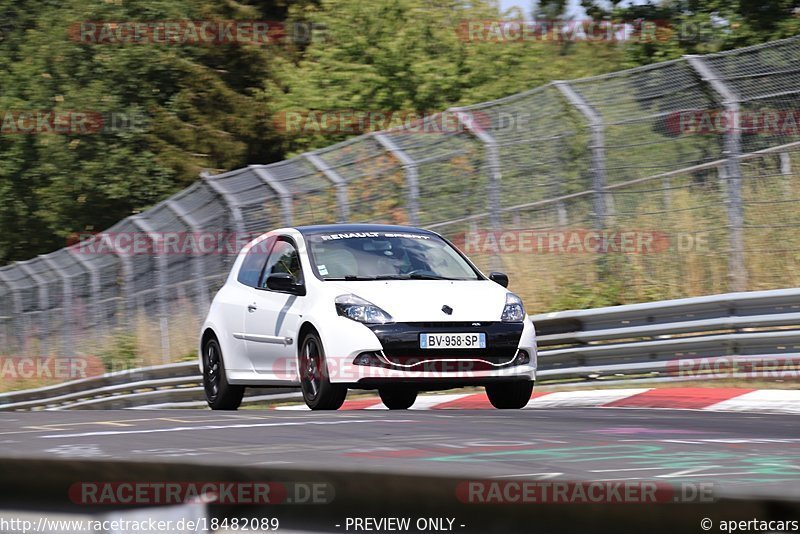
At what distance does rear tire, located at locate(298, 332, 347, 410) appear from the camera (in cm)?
973

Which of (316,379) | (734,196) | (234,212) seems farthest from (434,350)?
(234,212)

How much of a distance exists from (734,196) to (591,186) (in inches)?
74.3

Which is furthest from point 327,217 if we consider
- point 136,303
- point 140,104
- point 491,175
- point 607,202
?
Result: point 140,104

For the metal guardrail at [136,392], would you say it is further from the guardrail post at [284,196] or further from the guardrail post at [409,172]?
the guardrail post at [409,172]

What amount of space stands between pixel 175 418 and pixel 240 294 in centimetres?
310

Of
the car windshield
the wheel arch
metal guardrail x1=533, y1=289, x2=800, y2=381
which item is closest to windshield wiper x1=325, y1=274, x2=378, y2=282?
the car windshield

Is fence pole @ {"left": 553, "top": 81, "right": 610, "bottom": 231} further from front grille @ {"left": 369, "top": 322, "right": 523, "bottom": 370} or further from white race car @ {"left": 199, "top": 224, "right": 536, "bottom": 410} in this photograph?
front grille @ {"left": 369, "top": 322, "right": 523, "bottom": 370}

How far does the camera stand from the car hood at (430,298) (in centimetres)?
964

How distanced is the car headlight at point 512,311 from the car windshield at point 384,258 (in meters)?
0.65

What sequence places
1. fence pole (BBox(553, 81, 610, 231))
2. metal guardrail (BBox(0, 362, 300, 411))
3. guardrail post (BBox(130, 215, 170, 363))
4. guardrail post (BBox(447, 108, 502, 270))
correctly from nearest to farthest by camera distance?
fence pole (BBox(553, 81, 610, 231)) < guardrail post (BBox(447, 108, 502, 270)) < metal guardrail (BBox(0, 362, 300, 411)) < guardrail post (BBox(130, 215, 170, 363))

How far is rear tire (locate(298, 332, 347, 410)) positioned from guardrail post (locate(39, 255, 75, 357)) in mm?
14477

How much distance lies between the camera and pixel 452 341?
9.64m

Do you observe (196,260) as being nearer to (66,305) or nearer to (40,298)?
(66,305)

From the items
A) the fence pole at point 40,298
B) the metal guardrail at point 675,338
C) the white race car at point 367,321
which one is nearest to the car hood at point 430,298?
the white race car at point 367,321
